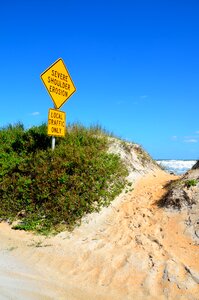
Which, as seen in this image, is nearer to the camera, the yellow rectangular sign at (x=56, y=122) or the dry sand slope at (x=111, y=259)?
the dry sand slope at (x=111, y=259)

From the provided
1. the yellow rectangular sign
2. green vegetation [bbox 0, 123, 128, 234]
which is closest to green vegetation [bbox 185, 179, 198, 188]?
green vegetation [bbox 0, 123, 128, 234]

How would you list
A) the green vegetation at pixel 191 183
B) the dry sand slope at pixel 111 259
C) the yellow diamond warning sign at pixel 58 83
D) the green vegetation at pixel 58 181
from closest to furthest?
the dry sand slope at pixel 111 259, the green vegetation at pixel 191 183, the green vegetation at pixel 58 181, the yellow diamond warning sign at pixel 58 83

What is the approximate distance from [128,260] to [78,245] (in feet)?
4.54

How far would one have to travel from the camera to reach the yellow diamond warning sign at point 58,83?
11039 millimetres

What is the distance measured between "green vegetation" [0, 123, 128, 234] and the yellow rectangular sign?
0.42 metres

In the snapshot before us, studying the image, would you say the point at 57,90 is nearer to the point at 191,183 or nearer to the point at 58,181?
the point at 58,181

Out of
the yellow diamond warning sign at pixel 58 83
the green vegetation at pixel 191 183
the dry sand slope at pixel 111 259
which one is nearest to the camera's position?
the dry sand slope at pixel 111 259

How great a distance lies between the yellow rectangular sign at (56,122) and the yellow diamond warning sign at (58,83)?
271 mm

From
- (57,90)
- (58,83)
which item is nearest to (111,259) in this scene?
(57,90)

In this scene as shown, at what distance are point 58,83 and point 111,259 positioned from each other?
20.3 ft

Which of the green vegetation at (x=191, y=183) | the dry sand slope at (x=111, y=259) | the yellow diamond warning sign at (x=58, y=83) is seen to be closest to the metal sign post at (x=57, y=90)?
the yellow diamond warning sign at (x=58, y=83)

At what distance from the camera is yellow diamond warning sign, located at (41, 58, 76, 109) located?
11.0m

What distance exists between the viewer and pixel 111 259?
6.91 m

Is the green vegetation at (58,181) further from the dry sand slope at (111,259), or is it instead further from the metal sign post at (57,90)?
the metal sign post at (57,90)
